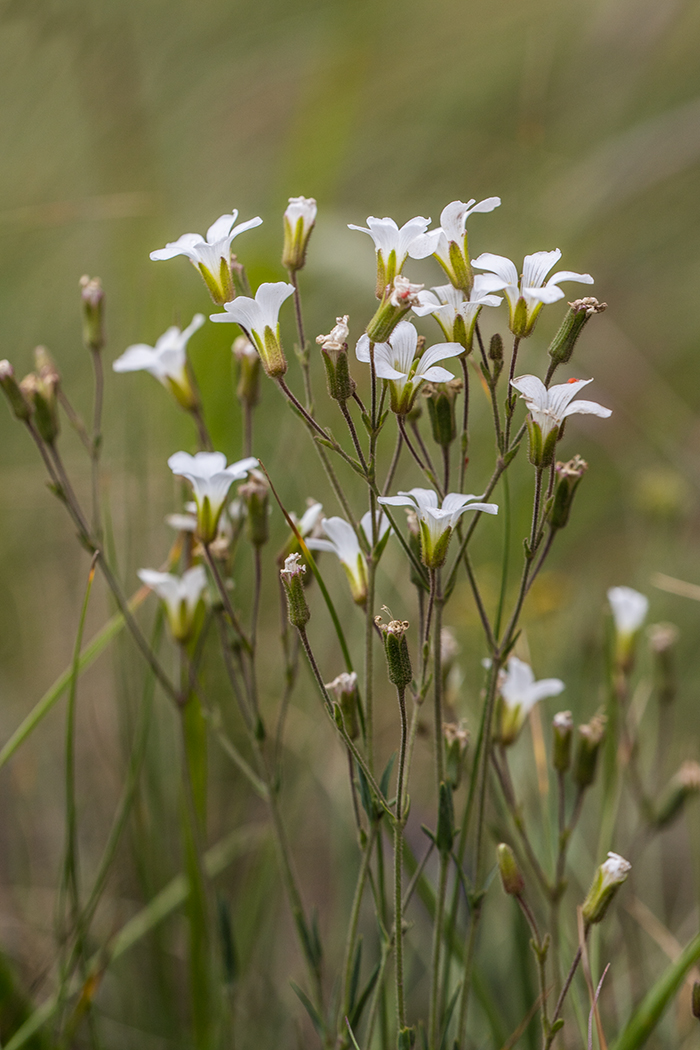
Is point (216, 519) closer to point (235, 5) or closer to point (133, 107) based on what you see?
point (133, 107)

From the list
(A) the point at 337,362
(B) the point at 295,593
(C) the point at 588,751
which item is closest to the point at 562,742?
(C) the point at 588,751

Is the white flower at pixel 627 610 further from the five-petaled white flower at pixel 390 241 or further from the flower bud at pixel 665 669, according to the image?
the five-petaled white flower at pixel 390 241

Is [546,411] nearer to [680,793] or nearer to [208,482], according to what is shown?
[208,482]

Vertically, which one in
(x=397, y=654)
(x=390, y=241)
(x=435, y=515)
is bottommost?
(x=397, y=654)

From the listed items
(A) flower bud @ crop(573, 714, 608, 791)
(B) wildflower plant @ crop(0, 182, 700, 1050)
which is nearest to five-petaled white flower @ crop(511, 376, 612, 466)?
(B) wildflower plant @ crop(0, 182, 700, 1050)

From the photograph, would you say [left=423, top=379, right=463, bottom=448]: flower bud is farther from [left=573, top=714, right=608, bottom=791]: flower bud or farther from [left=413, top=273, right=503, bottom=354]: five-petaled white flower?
[left=573, top=714, right=608, bottom=791]: flower bud

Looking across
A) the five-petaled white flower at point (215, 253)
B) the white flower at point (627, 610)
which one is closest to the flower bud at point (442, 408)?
the five-petaled white flower at point (215, 253)

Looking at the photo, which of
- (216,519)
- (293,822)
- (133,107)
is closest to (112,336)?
(133,107)
